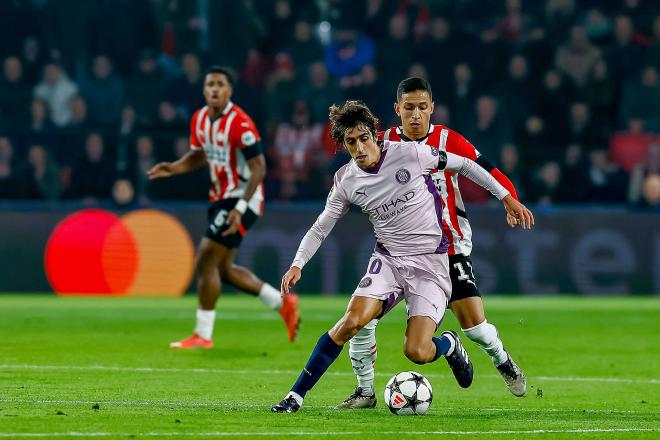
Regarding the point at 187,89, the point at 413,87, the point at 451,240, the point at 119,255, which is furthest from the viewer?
the point at 187,89

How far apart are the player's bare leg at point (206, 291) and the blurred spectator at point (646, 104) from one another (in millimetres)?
9072

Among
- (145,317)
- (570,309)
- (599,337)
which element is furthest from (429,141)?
(570,309)

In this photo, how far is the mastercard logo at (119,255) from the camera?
17.1 meters

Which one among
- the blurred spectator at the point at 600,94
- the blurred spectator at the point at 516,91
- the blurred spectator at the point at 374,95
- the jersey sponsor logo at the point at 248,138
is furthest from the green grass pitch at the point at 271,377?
the blurred spectator at the point at 600,94

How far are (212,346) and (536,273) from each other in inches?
280

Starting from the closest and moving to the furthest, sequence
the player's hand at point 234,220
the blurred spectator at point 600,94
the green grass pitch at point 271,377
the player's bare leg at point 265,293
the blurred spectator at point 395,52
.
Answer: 1. the green grass pitch at point 271,377
2. the player's hand at point 234,220
3. the player's bare leg at point 265,293
4. the blurred spectator at point 395,52
5. the blurred spectator at point 600,94

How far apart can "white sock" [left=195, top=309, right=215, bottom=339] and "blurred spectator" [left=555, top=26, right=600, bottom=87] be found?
30.2 ft

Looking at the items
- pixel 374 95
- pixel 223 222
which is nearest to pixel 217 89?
pixel 223 222

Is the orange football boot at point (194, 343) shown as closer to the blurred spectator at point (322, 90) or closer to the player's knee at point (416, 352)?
the player's knee at point (416, 352)

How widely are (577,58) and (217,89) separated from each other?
896 centimetres

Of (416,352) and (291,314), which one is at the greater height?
(416,352)

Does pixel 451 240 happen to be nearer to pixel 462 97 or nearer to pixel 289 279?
pixel 289 279

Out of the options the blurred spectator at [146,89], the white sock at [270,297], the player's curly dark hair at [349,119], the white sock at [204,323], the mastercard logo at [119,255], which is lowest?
the mastercard logo at [119,255]

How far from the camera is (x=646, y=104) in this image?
18.7 metres
